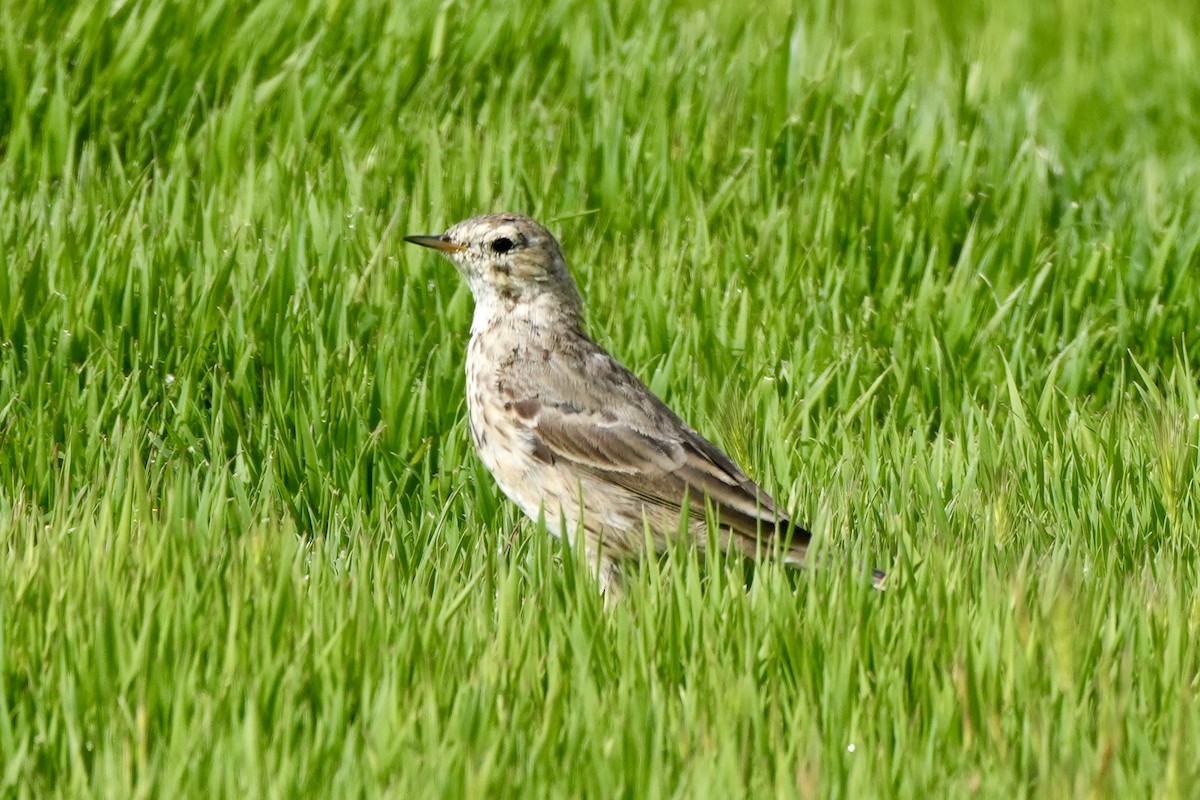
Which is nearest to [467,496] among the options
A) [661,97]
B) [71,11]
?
[661,97]

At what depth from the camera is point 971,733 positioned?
12.9 ft

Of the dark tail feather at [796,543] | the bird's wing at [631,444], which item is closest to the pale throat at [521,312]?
the bird's wing at [631,444]

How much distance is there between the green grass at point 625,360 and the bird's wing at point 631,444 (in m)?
0.25

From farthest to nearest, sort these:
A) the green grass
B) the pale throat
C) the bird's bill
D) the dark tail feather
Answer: the pale throat, the bird's bill, the dark tail feather, the green grass

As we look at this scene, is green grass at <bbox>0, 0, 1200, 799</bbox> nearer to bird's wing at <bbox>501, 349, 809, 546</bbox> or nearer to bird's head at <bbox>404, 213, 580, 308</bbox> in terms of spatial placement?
bird's wing at <bbox>501, 349, 809, 546</bbox>

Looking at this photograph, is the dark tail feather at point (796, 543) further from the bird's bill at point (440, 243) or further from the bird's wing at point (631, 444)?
the bird's bill at point (440, 243)

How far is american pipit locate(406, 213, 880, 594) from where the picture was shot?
17.6 ft

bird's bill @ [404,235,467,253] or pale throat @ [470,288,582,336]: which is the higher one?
bird's bill @ [404,235,467,253]

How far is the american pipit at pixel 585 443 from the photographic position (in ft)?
17.6

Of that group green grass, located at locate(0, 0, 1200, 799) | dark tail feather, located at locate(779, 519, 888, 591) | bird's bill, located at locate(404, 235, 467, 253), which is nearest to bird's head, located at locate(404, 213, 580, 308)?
bird's bill, located at locate(404, 235, 467, 253)

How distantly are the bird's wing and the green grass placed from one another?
25 centimetres

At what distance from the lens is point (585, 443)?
18.2 ft

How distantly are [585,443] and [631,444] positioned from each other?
5.9 inches

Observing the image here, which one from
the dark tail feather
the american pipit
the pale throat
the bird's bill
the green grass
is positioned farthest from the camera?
the pale throat
